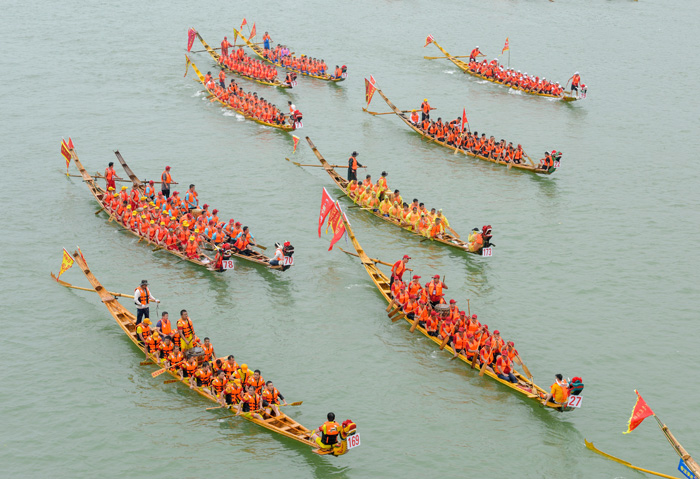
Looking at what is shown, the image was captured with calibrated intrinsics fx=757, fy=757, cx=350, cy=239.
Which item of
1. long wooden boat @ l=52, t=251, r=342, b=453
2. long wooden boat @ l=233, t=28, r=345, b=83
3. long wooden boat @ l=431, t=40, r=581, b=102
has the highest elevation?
long wooden boat @ l=431, t=40, r=581, b=102

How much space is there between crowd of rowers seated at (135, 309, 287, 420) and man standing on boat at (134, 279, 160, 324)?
30.1 inches

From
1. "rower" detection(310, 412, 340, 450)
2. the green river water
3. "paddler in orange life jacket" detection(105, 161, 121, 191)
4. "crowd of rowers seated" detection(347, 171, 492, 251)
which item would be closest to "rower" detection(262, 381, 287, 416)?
the green river water

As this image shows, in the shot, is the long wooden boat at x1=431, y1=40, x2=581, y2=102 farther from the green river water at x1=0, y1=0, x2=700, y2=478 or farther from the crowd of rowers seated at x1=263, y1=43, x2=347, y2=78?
the crowd of rowers seated at x1=263, y1=43, x2=347, y2=78

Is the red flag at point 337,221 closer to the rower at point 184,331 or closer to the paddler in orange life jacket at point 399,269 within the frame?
the paddler in orange life jacket at point 399,269

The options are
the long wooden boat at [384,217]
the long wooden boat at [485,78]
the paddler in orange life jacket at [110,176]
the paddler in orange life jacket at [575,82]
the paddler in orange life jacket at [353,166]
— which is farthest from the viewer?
the long wooden boat at [485,78]

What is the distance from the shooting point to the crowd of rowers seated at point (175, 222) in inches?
1215

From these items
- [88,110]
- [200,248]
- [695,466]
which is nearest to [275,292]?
[200,248]

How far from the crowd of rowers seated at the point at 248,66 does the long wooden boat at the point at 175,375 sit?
86.1 feet

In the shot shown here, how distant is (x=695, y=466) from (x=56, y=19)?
62959 mm


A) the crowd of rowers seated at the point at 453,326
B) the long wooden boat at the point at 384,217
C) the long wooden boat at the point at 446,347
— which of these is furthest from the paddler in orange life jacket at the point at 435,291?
the long wooden boat at the point at 384,217

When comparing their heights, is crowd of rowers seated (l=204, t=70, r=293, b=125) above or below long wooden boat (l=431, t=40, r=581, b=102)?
A: below

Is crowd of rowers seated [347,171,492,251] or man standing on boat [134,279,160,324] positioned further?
crowd of rowers seated [347,171,492,251]

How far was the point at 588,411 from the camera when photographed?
2336cm

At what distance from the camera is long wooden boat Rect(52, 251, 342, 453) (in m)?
21.2
